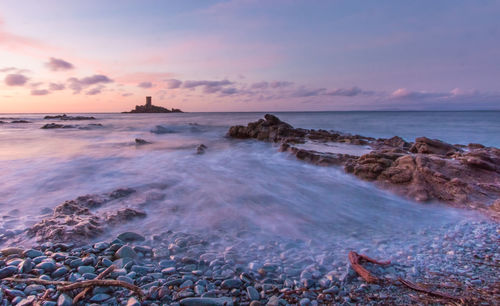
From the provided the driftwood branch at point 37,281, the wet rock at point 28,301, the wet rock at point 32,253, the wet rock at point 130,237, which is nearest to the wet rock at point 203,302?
the driftwood branch at point 37,281

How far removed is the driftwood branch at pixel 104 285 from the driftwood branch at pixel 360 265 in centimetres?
202

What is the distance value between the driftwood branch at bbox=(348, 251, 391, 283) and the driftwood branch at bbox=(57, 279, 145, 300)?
2.02 metres

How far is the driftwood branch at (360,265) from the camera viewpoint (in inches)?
92.4

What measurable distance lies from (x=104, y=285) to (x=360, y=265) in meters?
2.43

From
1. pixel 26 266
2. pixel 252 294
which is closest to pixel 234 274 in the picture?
pixel 252 294

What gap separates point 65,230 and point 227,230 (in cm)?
210

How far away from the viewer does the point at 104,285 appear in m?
2.08

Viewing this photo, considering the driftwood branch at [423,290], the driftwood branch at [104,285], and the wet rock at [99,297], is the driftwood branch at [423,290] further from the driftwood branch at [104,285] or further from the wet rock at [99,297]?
the wet rock at [99,297]

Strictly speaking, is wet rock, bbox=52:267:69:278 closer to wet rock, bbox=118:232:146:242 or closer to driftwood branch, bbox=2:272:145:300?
driftwood branch, bbox=2:272:145:300

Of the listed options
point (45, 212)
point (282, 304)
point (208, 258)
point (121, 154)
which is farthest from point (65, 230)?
point (121, 154)

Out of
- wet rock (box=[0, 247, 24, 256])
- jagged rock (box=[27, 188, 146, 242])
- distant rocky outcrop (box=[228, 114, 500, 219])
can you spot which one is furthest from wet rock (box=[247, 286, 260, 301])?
distant rocky outcrop (box=[228, 114, 500, 219])

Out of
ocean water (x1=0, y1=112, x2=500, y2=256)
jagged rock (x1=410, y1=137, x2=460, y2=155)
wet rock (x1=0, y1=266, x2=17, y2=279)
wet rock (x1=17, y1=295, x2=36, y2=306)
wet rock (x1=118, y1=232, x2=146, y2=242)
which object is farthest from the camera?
jagged rock (x1=410, y1=137, x2=460, y2=155)

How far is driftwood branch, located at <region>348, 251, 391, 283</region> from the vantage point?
2346mm

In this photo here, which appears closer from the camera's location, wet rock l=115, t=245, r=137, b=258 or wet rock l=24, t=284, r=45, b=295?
wet rock l=24, t=284, r=45, b=295
